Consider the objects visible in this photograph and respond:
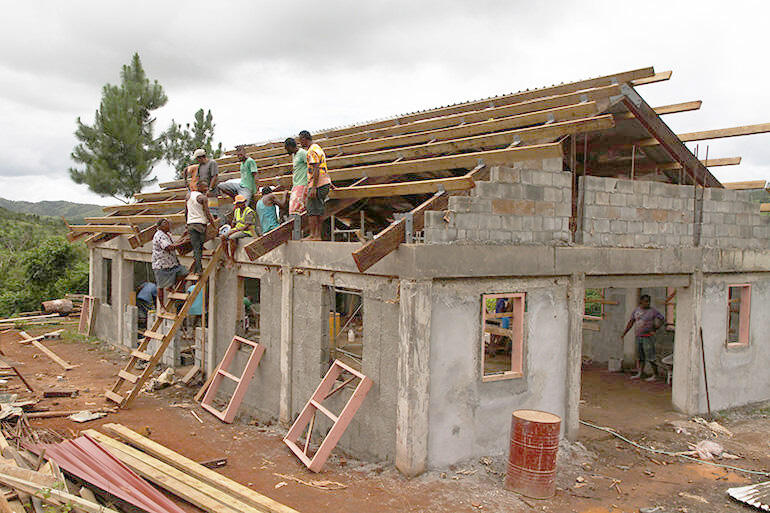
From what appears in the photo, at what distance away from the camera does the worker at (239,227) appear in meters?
11.1

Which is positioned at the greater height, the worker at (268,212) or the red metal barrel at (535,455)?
the worker at (268,212)

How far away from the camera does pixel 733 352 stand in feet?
38.0

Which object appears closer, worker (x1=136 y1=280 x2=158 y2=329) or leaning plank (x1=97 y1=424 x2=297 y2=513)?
leaning plank (x1=97 y1=424 x2=297 y2=513)

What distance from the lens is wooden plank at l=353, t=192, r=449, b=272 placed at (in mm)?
7246

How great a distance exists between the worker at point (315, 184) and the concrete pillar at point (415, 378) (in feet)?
8.01

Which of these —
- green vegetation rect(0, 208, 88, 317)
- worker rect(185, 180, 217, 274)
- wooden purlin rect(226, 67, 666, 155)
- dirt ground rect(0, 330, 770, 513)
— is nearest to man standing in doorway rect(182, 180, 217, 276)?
worker rect(185, 180, 217, 274)

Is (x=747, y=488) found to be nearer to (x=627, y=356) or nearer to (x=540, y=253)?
(x=540, y=253)

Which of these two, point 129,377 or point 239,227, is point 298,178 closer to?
point 239,227

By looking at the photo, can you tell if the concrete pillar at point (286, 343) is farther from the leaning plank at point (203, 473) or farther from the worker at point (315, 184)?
the leaning plank at point (203, 473)

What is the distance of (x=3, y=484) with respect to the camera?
20.6 ft

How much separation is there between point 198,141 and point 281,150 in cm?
1819

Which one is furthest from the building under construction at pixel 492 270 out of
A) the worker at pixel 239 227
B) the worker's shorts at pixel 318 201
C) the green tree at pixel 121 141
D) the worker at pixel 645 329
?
the green tree at pixel 121 141

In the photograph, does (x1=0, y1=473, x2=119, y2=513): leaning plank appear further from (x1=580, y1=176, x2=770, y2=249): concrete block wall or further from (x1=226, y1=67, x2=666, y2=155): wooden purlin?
(x1=226, y1=67, x2=666, y2=155): wooden purlin

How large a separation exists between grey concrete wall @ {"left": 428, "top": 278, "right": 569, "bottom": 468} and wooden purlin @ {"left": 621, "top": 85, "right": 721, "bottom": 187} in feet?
10.5
